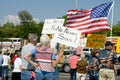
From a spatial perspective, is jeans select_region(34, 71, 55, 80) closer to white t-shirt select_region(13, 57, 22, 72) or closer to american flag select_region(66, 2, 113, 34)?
white t-shirt select_region(13, 57, 22, 72)

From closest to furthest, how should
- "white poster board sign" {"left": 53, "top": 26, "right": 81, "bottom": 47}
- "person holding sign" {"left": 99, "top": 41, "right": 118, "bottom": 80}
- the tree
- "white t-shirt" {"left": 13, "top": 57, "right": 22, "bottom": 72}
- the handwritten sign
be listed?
"white poster board sign" {"left": 53, "top": 26, "right": 81, "bottom": 47} < "person holding sign" {"left": 99, "top": 41, "right": 118, "bottom": 80} < "white t-shirt" {"left": 13, "top": 57, "right": 22, "bottom": 72} < the handwritten sign < the tree

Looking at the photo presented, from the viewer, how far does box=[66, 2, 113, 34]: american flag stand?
54.7 ft

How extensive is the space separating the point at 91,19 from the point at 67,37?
18.8ft

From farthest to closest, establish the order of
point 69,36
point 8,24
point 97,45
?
point 8,24
point 97,45
point 69,36

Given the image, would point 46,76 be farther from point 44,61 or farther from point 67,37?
point 67,37

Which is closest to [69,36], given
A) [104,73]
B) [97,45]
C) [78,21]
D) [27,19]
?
[104,73]

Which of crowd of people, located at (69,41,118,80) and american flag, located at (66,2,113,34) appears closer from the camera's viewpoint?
crowd of people, located at (69,41,118,80)

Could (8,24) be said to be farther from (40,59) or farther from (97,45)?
(40,59)

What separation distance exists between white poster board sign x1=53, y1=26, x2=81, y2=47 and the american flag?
15.8 feet

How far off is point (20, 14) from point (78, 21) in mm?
82510

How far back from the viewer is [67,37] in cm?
1149

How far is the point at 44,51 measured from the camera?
30.4ft

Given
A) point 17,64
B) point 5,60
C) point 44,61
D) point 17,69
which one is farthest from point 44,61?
point 5,60

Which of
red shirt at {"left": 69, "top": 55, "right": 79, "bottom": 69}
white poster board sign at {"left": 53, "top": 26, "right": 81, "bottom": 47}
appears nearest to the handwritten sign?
red shirt at {"left": 69, "top": 55, "right": 79, "bottom": 69}
